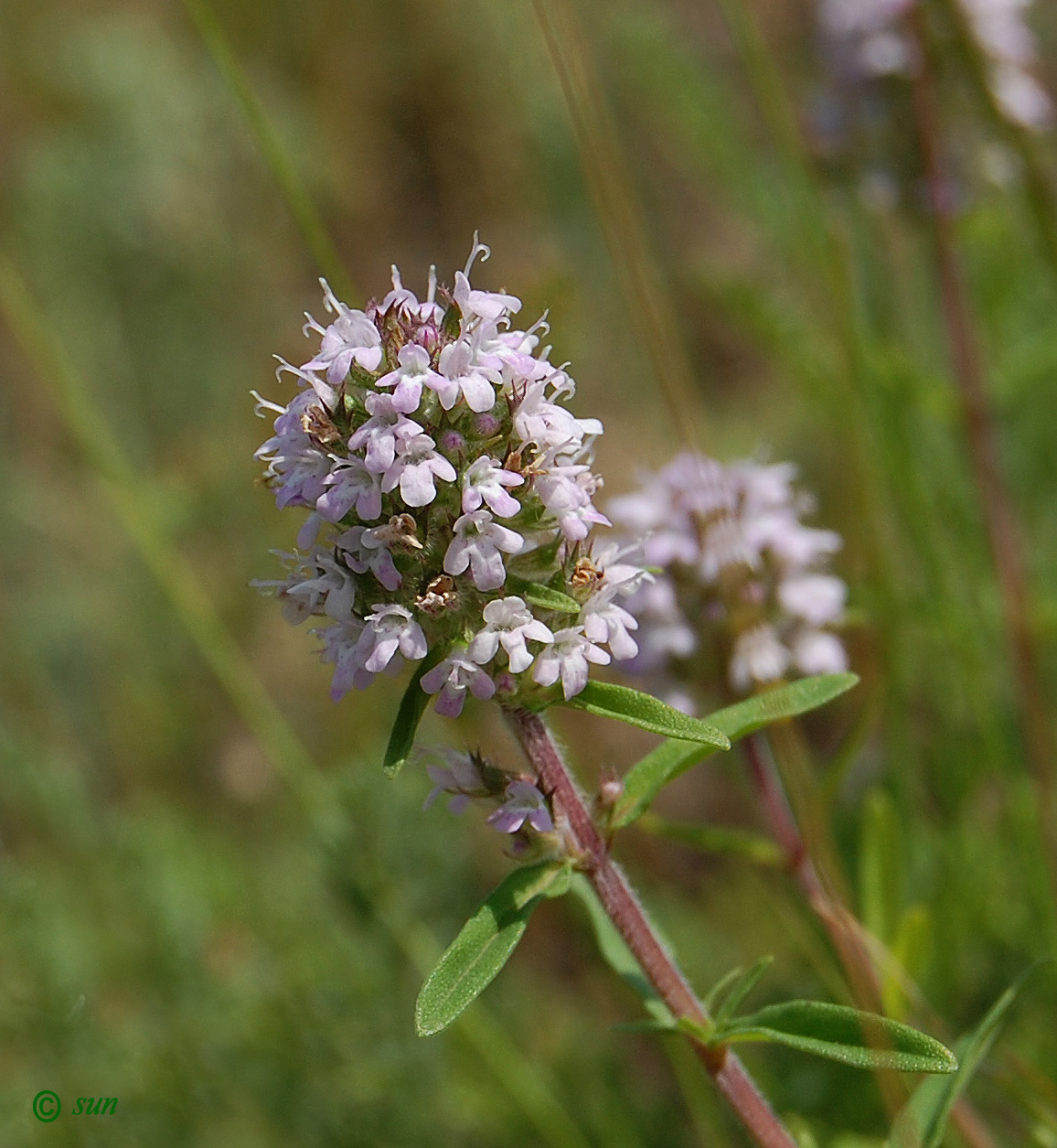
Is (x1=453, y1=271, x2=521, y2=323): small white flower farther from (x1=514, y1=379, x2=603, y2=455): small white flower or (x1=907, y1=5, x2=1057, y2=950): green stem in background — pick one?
(x1=907, y1=5, x2=1057, y2=950): green stem in background

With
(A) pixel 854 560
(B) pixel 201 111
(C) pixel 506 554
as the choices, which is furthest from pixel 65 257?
(C) pixel 506 554

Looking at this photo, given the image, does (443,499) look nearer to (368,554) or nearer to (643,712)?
(368,554)

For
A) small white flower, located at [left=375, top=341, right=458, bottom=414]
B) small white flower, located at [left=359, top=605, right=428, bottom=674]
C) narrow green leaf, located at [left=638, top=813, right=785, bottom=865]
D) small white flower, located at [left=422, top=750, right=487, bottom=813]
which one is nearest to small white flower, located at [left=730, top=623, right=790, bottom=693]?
narrow green leaf, located at [left=638, top=813, right=785, bottom=865]

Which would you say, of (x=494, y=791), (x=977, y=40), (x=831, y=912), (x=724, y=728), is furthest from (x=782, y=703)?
(x=977, y=40)

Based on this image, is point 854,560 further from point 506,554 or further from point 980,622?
point 506,554

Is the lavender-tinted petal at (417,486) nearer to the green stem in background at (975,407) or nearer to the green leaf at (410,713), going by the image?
the green leaf at (410,713)

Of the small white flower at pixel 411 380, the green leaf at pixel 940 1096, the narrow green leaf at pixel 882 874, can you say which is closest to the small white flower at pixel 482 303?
the small white flower at pixel 411 380
